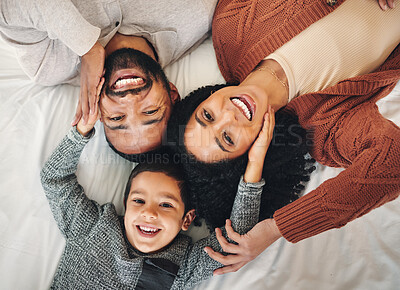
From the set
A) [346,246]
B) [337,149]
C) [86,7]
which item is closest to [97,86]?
[86,7]

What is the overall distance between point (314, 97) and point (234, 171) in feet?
1.28

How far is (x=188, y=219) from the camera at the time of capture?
1.33 metres

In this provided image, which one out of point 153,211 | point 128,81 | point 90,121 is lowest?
point 153,211

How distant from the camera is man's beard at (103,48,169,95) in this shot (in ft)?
4.03

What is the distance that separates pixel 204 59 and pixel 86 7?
0.55m

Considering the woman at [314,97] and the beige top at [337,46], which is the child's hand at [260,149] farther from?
the beige top at [337,46]

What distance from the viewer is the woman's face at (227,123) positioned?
1.14m

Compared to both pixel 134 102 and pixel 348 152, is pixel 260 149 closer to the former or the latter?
pixel 348 152

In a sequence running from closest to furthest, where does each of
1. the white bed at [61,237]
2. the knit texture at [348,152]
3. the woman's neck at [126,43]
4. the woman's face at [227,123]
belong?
the knit texture at [348,152], the woman's face at [227,123], the white bed at [61,237], the woman's neck at [126,43]

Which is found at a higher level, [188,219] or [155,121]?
[155,121]

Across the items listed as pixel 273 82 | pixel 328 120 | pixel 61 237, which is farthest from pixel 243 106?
pixel 61 237

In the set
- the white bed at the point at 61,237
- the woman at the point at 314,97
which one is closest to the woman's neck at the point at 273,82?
the woman at the point at 314,97

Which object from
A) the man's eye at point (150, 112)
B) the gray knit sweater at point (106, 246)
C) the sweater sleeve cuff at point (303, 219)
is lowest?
the gray knit sweater at point (106, 246)

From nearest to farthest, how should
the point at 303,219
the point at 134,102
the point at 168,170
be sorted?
the point at 303,219 < the point at 134,102 < the point at 168,170
